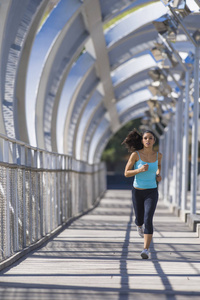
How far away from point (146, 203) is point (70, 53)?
29.7 ft

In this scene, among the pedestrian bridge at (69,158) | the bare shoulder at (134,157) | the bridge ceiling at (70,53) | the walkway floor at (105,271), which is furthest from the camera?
the bridge ceiling at (70,53)

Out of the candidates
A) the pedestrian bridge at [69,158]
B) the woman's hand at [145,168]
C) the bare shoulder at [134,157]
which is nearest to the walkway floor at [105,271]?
the pedestrian bridge at [69,158]

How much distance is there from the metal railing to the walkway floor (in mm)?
305

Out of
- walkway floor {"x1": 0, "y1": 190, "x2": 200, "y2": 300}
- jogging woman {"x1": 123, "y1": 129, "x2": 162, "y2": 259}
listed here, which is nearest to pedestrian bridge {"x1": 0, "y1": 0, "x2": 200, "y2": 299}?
walkway floor {"x1": 0, "y1": 190, "x2": 200, "y2": 300}

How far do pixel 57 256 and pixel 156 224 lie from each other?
26.4ft

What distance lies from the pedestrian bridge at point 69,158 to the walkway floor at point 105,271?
1 cm

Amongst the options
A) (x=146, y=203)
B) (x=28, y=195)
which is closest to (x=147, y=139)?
(x=146, y=203)

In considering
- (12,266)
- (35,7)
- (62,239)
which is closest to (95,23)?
(35,7)

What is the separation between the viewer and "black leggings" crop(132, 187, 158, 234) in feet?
30.0

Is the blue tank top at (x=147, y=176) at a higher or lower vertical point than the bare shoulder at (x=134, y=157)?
lower

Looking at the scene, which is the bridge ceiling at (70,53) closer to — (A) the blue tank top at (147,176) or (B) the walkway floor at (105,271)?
(B) the walkway floor at (105,271)

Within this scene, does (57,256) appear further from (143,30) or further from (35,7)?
(143,30)

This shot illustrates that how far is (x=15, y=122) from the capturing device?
12.4 metres

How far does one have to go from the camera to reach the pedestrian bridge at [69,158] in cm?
717
